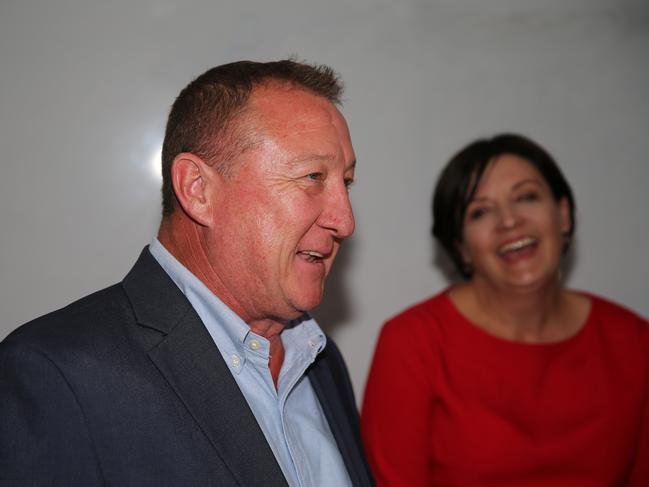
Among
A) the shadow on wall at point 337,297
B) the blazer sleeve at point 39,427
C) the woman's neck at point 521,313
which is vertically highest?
the blazer sleeve at point 39,427

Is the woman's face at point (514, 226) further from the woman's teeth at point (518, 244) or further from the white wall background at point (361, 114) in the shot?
the white wall background at point (361, 114)

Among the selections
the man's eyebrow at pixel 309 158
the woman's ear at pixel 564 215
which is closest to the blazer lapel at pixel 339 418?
the man's eyebrow at pixel 309 158

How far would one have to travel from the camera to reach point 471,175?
159cm

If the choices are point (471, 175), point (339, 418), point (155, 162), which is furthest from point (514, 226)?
point (155, 162)

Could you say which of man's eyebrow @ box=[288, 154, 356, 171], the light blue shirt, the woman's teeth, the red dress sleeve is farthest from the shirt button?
the woman's teeth

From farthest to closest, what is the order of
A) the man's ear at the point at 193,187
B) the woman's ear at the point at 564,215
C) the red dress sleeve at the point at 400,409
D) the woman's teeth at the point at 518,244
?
the woman's ear at the point at 564,215 → the woman's teeth at the point at 518,244 → the red dress sleeve at the point at 400,409 → the man's ear at the point at 193,187

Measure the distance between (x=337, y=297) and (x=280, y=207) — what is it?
925mm

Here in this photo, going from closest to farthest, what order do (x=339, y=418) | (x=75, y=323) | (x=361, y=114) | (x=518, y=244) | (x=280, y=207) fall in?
(x=75, y=323) → (x=280, y=207) → (x=339, y=418) → (x=518, y=244) → (x=361, y=114)

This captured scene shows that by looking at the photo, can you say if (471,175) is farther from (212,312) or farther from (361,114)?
(212,312)

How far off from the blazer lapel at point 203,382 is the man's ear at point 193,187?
12 centimetres

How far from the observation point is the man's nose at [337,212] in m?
0.96

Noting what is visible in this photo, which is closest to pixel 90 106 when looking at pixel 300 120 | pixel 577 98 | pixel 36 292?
pixel 36 292

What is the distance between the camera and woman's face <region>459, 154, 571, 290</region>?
5.05 feet

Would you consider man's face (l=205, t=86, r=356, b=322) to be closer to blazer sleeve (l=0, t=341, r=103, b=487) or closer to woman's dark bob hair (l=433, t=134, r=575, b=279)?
blazer sleeve (l=0, t=341, r=103, b=487)
